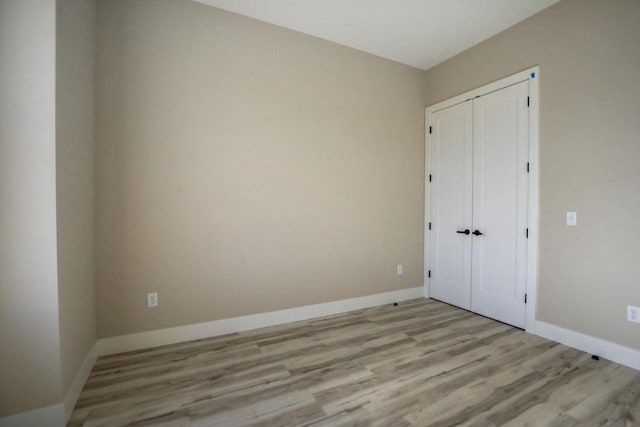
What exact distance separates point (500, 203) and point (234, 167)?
110 inches

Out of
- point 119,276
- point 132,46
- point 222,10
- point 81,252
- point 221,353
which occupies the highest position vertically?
point 222,10

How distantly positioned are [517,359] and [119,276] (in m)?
3.32

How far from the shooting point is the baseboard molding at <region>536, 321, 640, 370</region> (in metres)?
2.10

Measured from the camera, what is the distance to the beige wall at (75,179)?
1.56 metres

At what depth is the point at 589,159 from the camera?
7.55 feet

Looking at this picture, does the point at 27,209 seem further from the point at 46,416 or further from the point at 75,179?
the point at 46,416

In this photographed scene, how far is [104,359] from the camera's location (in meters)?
2.19

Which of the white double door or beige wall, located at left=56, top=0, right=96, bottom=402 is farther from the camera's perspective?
the white double door

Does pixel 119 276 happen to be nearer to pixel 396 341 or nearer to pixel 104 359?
pixel 104 359

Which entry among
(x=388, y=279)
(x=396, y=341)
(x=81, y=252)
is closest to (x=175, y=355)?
(x=81, y=252)

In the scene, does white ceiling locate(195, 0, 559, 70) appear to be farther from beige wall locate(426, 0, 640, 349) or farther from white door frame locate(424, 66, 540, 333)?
white door frame locate(424, 66, 540, 333)

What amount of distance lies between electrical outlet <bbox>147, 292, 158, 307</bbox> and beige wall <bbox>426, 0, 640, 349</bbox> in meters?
3.54

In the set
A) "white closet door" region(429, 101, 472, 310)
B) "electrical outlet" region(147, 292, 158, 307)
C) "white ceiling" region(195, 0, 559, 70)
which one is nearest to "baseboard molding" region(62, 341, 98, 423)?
"electrical outlet" region(147, 292, 158, 307)

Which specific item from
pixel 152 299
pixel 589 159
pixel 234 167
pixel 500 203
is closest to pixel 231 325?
pixel 152 299
